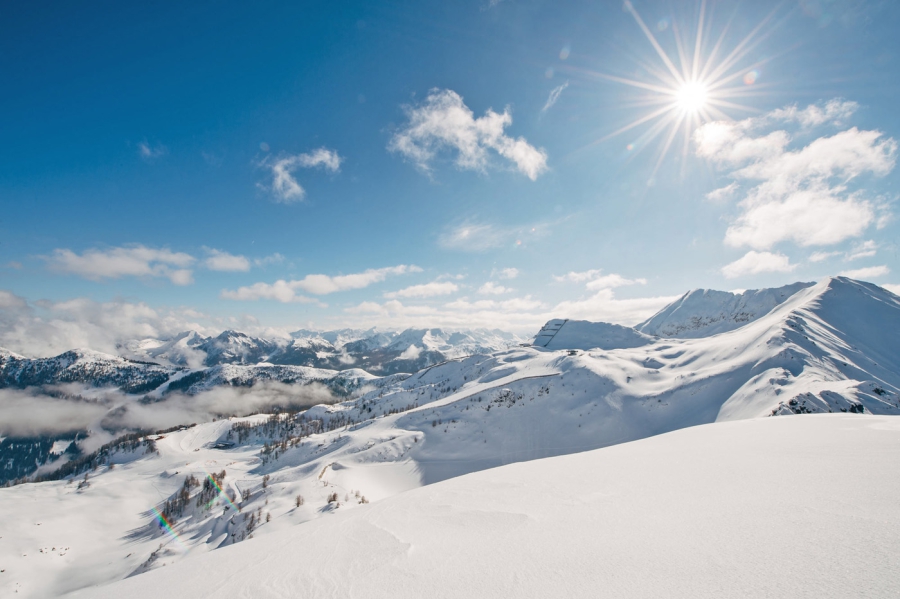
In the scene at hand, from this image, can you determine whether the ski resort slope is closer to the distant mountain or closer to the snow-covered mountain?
the snow-covered mountain

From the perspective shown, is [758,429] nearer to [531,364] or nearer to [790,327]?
[790,327]

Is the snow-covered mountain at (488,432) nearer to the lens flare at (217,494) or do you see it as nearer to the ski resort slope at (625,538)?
the lens flare at (217,494)

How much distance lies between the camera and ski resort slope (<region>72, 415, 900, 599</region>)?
295 centimetres

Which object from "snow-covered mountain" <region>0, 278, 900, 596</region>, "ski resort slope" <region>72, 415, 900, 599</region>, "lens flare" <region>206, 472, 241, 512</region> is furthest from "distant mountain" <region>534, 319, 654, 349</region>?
"ski resort slope" <region>72, 415, 900, 599</region>

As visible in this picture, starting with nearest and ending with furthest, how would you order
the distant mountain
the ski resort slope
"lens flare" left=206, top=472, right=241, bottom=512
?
the ski resort slope, "lens flare" left=206, top=472, right=241, bottom=512, the distant mountain

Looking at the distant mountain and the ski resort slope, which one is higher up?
the distant mountain

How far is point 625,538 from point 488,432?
163ft

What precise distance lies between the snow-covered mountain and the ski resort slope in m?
16.2

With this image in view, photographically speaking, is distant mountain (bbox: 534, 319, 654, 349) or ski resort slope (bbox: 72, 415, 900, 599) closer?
ski resort slope (bbox: 72, 415, 900, 599)

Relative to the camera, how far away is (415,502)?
25.8 ft

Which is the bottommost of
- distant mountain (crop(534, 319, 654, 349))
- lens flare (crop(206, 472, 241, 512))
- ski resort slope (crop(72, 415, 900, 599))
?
lens flare (crop(206, 472, 241, 512))

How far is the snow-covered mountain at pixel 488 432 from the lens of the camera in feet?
105

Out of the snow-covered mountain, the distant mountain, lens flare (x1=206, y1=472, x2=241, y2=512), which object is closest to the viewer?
the snow-covered mountain

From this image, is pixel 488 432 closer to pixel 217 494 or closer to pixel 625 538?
pixel 217 494
